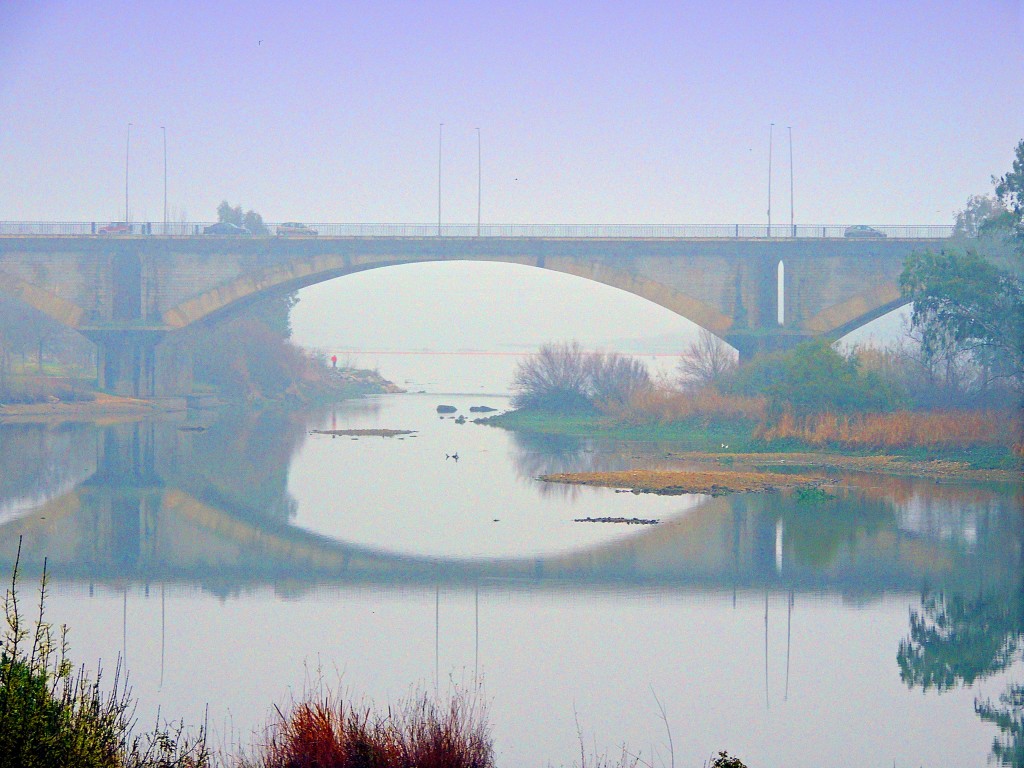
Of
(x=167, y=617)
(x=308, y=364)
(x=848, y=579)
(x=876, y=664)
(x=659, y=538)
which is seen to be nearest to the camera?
(x=876, y=664)

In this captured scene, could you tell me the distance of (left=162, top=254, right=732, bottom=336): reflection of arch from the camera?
209 feet

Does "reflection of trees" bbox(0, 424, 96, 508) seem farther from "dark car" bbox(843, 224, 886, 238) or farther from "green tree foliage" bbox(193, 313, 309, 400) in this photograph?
"dark car" bbox(843, 224, 886, 238)

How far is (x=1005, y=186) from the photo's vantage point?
3678cm

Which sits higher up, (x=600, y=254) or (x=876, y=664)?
(x=600, y=254)

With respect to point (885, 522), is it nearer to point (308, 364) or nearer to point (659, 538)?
point (659, 538)

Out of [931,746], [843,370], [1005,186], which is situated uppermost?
[1005,186]

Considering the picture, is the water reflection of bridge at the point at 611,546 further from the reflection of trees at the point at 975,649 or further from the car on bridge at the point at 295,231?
the car on bridge at the point at 295,231

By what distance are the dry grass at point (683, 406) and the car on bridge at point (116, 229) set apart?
31.3 metres

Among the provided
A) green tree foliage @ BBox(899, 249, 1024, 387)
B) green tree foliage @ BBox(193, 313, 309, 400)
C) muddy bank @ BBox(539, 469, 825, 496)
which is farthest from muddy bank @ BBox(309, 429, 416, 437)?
green tree foliage @ BBox(193, 313, 309, 400)

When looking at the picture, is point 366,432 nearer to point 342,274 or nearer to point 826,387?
point 826,387

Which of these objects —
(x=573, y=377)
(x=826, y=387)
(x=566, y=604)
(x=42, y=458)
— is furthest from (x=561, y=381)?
(x=566, y=604)

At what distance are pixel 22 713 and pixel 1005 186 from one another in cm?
3535

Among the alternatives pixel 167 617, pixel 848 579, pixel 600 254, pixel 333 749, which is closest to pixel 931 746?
pixel 333 749

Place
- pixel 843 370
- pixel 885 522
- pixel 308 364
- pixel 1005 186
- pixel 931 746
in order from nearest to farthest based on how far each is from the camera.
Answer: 1. pixel 931 746
2. pixel 885 522
3. pixel 1005 186
4. pixel 843 370
5. pixel 308 364
